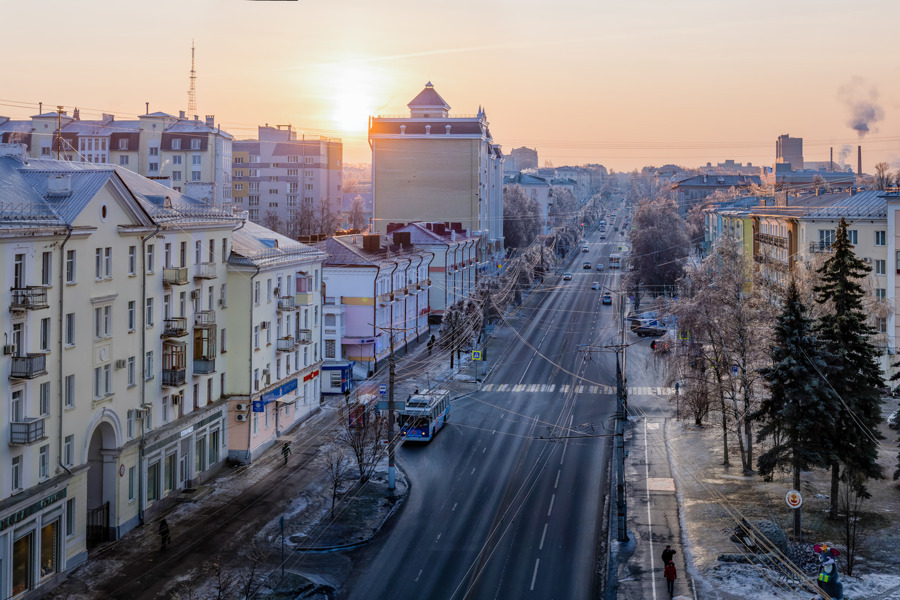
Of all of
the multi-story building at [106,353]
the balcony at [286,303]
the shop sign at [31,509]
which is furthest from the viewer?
the balcony at [286,303]

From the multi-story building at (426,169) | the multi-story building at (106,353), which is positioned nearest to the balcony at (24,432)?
the multi-story building at (106,353)

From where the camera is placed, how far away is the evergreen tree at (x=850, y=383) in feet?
105

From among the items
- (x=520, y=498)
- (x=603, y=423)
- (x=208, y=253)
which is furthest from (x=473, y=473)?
(x=208, y=253)

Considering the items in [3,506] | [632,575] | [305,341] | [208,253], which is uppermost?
[208,253]

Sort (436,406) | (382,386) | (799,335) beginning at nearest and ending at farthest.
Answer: (799,335) < (436,406) < (382,386)

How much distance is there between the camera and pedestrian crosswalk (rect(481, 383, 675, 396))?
2248 inches

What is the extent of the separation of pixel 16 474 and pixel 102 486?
17.4ft

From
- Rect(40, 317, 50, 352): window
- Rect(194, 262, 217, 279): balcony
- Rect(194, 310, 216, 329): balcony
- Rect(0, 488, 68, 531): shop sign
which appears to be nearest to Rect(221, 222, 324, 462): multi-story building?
Rect(194, 262, 217, 279): balcony

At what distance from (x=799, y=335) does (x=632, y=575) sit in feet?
32.6

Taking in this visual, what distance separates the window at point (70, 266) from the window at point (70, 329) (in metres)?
1.11

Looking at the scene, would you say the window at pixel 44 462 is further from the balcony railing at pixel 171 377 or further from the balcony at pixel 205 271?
the balcony at pixel 205 271

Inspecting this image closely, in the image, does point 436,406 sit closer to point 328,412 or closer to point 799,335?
point 328,412

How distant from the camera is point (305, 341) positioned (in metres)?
49.0

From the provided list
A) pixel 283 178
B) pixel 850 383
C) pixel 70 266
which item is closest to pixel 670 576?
pixel 850 383
